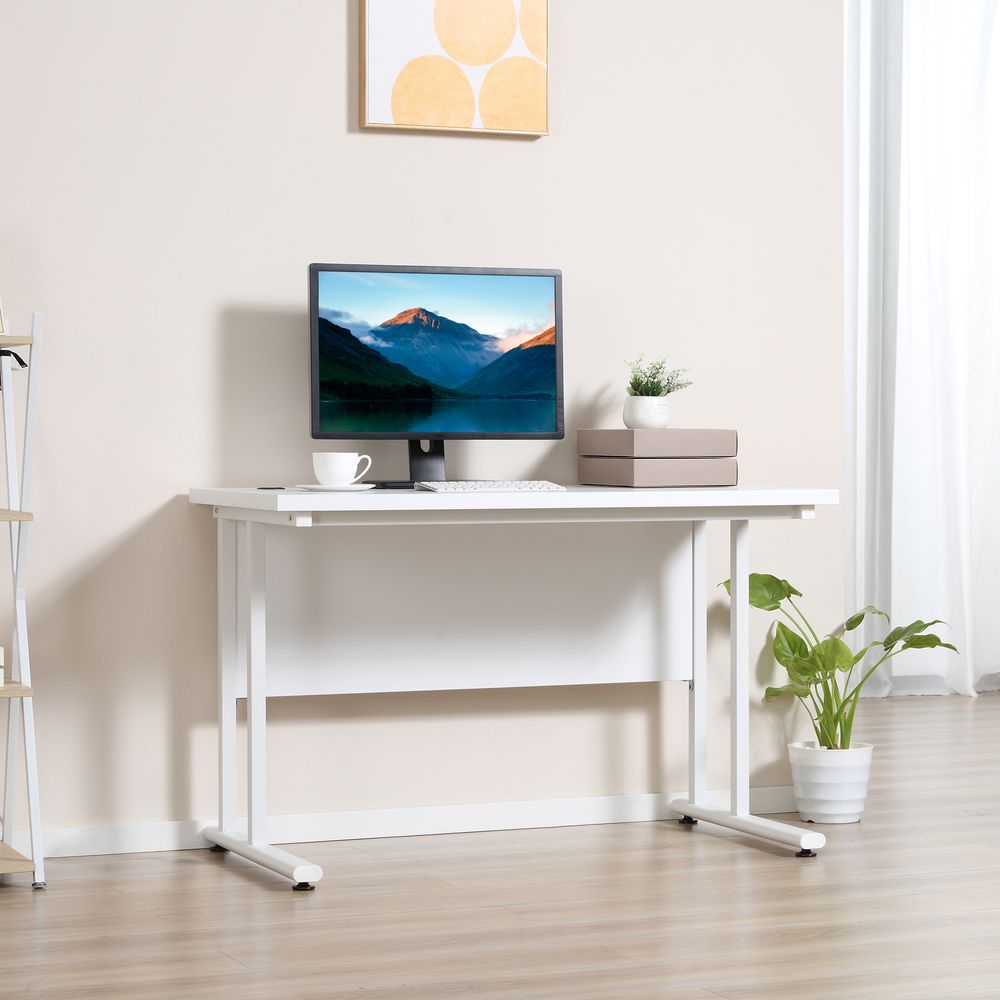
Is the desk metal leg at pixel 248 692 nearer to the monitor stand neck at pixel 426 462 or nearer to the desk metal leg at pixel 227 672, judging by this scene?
the desk metal leg at pixel 227 672

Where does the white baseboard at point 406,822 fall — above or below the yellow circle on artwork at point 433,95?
below

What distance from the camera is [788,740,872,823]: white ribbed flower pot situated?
3.15 m

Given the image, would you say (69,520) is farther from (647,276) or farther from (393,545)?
(647,276)

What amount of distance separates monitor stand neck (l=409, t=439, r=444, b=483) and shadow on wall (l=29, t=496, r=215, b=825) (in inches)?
17.5

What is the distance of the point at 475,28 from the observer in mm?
3133

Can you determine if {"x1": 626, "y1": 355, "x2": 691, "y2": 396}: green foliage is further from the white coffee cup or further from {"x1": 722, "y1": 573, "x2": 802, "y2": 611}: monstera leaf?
the white coffee cup

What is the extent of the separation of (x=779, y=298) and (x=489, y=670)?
43.7 inches

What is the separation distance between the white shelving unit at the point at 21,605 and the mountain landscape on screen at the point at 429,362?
0.57 m

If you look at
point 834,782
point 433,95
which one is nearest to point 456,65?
point 433,95

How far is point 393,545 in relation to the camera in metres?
3.05

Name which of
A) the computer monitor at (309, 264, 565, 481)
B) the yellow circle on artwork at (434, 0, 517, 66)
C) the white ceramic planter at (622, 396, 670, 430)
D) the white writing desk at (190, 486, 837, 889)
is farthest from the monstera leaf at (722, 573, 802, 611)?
the yellow circle on artwork at (434, 0, 517, 66)

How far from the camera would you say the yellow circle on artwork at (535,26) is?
3.16 m

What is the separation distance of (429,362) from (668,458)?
0.52 meters

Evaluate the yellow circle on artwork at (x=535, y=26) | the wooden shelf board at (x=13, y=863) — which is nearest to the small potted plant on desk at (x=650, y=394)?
the yellow circle on artwork at (x=535, y=26)
